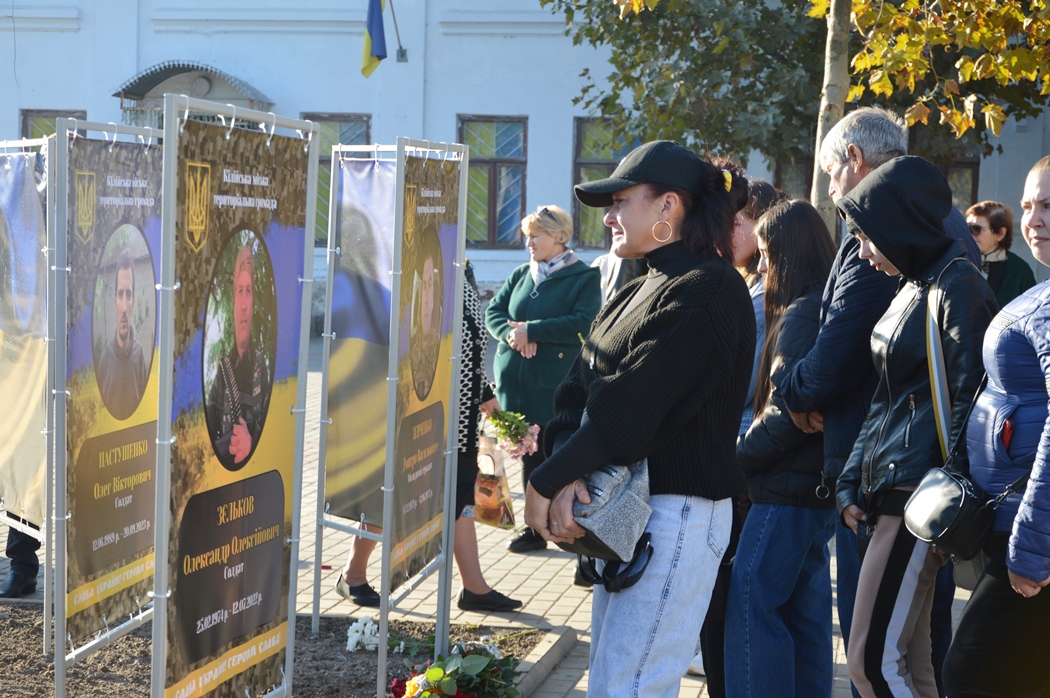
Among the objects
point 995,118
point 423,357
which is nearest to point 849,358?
point 423,357

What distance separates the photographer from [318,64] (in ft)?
66.0

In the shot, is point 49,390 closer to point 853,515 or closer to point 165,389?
point 165,389

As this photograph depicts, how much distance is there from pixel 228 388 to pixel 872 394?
1936 millimetres

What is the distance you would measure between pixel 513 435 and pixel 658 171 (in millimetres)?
3394

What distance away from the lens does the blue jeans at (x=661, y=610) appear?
115 inches

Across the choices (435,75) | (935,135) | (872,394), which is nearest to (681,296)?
(872,394)

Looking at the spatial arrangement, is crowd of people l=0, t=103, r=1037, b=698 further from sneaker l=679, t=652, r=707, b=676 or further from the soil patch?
the soil patch

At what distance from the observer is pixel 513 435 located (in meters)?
6.20

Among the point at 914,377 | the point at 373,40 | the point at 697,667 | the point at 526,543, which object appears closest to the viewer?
the point at 914,377

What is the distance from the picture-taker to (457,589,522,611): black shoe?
221 inches

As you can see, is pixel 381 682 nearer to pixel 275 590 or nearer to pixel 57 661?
pixel 275 590

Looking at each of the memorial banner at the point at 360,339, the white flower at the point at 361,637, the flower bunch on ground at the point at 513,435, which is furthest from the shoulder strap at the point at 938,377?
the flower bunch on ground at the point at 513,435

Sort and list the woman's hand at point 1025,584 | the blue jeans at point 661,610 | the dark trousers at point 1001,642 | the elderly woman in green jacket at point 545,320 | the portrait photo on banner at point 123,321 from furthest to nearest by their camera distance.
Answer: the elderly woman in green jacket at point 545,320
the portrait photo on banner at point 123,321
the blue jeans at point 661,610
the dark trousers at point 1001,642
the woman's hand at point 1025,584

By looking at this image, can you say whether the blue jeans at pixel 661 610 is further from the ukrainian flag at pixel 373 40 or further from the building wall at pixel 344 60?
the building wall at pixel 344 60
